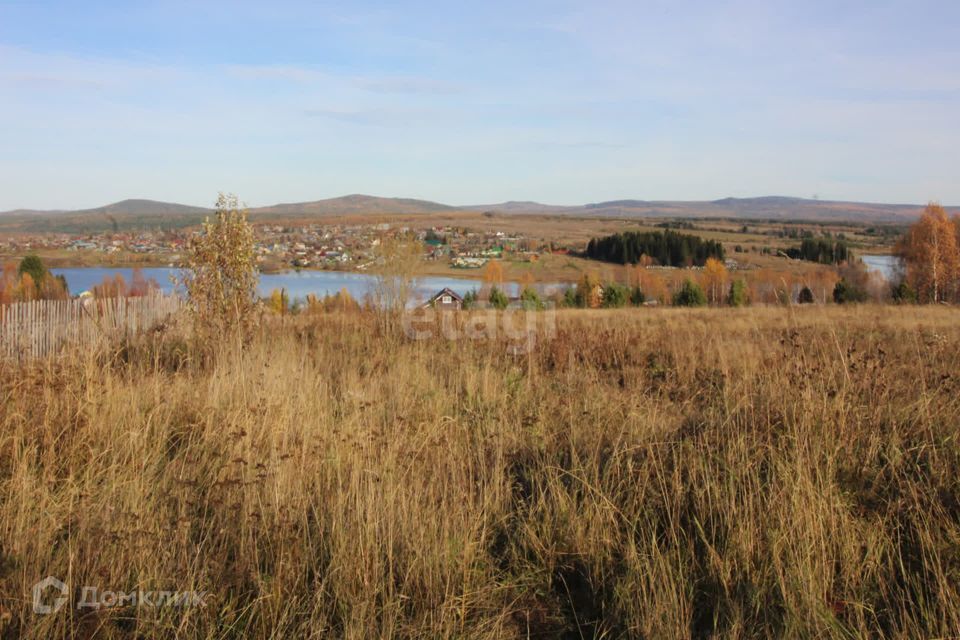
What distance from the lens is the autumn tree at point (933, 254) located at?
48.9m

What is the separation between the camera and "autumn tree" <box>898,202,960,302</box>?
48906mm

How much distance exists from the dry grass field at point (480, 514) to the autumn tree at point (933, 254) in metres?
52.0

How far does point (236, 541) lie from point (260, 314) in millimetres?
6989

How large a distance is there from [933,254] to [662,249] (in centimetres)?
3800

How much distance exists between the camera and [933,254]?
49.3 m

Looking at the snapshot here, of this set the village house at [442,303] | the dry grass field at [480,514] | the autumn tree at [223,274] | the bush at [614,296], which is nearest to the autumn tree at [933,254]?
the bush at [614,296]

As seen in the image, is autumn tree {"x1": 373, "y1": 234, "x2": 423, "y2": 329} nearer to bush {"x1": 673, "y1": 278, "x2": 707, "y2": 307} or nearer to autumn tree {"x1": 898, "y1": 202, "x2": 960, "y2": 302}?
bush {"x1": 673, "y1": 278, "x2": 707, "y2": 307}

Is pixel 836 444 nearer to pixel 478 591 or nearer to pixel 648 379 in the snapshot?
pixel 478 591

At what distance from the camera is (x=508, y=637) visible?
2.54 meters

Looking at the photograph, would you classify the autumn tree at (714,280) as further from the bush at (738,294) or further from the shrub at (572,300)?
the shrub at (572,300)

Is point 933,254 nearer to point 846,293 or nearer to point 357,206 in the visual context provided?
point 846,293

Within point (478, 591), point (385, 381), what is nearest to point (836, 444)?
point (478, 591)

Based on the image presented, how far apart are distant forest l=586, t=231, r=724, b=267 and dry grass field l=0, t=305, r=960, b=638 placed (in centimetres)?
7780

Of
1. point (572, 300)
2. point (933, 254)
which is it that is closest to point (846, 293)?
point (572, 300)
